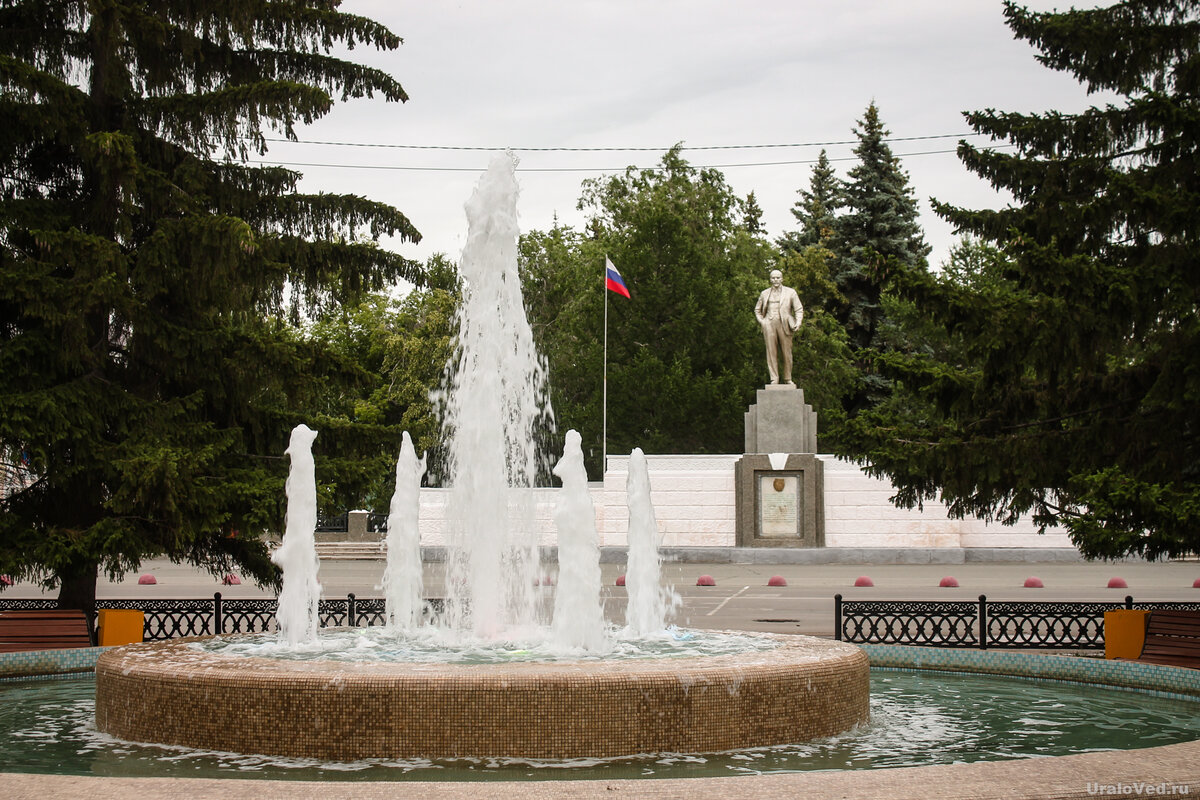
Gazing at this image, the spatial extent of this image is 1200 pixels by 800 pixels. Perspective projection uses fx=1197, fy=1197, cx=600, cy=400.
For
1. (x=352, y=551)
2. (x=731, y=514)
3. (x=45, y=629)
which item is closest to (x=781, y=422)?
(x=731, y=514)

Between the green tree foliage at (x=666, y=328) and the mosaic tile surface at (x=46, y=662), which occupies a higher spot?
the green tree foliage at (x=666, y=328)

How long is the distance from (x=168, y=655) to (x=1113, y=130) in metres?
10.9

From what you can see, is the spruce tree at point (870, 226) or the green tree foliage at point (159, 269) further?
the spruce tree at point (870, 226)

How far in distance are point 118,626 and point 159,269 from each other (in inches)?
140

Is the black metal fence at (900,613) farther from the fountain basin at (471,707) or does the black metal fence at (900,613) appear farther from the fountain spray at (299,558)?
the fountain basin at (471,707)

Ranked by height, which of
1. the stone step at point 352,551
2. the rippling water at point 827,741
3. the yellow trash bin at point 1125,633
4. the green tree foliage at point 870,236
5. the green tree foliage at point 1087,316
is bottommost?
the stone step at point 352,551

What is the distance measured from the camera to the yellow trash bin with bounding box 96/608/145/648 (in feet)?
38.6

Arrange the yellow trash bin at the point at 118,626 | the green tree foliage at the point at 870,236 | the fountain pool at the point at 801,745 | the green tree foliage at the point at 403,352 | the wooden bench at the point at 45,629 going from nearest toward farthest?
the fountain pool at the point at 801,745, the wooden bench at the point at 45,629, the yellow trash bin at the point at 118,626, the green tree foliage at the point at 403,352, the green tree foliage at the point at 870,236

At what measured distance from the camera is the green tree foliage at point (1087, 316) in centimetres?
1070

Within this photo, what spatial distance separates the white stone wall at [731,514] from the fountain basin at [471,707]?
23.7m

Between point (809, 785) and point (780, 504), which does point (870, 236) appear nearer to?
point (780, 504)

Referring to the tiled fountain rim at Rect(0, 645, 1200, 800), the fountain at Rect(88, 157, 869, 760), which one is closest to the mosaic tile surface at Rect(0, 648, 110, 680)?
the fountain at Rect(88, 157, 869, 760)

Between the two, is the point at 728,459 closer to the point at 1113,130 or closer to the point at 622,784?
the point at 1113,130

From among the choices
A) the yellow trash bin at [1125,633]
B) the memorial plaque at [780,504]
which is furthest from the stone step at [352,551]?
the yellow trash bin at [1125,633]
